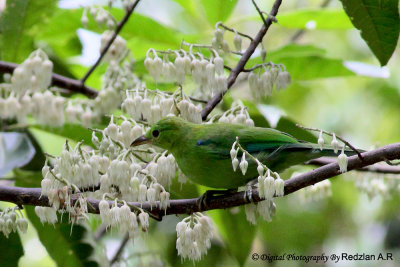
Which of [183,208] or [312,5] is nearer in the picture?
[183,208]

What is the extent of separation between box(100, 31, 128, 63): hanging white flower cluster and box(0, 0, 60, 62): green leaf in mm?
760

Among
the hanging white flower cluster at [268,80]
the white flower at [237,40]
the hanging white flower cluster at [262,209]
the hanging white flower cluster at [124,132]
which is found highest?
the white flower at [237,40]

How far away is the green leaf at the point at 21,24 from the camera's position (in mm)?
3797

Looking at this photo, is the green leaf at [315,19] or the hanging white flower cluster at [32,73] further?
the green leaf at [315,19]

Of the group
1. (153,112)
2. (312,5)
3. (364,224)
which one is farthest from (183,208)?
(312,5)

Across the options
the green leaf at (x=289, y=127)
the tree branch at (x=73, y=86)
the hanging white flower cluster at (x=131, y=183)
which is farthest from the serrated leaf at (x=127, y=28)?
the hanging white flower cluster at (x=131, y=183)

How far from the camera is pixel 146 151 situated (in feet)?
8.93

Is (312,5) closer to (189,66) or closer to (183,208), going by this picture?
(189,66)

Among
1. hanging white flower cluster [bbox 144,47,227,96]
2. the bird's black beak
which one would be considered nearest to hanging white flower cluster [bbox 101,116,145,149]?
the bird's black beak

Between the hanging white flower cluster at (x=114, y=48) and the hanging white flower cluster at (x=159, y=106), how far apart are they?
70cm

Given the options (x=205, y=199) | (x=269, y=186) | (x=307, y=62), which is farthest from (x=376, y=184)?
(x=269, y=186)

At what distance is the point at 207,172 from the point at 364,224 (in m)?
2.82

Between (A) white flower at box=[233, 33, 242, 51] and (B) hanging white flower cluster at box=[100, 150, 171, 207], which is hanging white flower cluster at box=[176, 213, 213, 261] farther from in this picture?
(A) white flower at box=[233, 33, 242, 51]

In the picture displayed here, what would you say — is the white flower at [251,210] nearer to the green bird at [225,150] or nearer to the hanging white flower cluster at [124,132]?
the green bird at [225,150]
